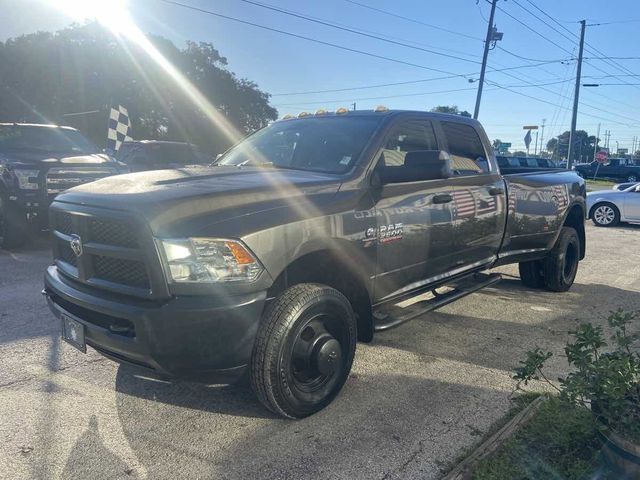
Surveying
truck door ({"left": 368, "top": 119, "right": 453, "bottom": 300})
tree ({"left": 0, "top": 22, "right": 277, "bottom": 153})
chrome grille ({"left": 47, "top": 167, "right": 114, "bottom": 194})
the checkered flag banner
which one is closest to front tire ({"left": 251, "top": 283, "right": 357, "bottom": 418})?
truck door ({"left": 368, "top": 119, "right": 453, "bottom": 300})

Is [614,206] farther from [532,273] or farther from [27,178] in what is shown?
[27,178]

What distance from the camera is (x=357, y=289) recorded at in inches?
132

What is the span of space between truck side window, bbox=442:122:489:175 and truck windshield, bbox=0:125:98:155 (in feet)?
20.8

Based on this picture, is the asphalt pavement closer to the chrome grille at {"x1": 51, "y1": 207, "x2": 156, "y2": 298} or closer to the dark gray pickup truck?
the dark gray pickup truck

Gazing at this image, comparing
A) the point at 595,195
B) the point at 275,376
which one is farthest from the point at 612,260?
the point at 275,376

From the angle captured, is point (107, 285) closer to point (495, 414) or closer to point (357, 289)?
point (357, 289)

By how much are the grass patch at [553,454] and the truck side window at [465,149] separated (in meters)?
→ 2.38

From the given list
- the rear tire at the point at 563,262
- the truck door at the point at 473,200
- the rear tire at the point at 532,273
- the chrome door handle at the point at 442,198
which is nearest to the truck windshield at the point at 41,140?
the truck door at the point at 473,200

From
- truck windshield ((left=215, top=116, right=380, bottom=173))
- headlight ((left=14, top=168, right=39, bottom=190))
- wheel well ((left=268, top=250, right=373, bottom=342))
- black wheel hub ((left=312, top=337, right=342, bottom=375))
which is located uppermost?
truck windshield ((left=215, top=116, right=380, bottom=173))

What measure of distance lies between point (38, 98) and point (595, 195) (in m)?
27.6

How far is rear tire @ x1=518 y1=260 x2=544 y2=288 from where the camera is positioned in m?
6.13

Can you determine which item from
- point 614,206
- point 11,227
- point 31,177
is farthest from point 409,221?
point 614,206

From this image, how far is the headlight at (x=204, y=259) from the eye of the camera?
247 cm

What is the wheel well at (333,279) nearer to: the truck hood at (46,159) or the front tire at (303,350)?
the front tire at (303,350)
